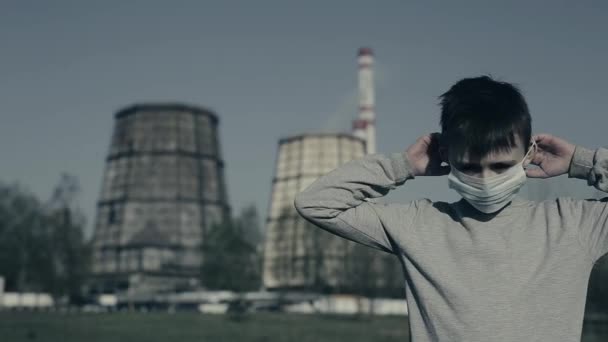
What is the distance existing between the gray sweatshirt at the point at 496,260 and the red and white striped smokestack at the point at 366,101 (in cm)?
8235

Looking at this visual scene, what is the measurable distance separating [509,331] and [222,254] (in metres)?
53.9

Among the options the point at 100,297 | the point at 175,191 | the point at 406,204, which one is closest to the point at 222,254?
the point at 100,297

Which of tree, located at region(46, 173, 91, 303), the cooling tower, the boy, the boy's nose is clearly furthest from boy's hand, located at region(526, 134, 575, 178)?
the cooling tower

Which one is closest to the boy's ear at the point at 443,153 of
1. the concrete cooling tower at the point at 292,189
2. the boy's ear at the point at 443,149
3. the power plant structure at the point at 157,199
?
the boy's ear at the point at 443,149

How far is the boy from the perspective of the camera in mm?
2336

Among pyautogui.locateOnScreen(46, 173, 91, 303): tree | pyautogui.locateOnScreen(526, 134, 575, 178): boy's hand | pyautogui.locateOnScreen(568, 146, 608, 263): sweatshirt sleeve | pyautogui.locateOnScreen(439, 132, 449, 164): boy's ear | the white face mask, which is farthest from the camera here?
pyautogui.locateOnScreen(46, 173, 91, 303): tree

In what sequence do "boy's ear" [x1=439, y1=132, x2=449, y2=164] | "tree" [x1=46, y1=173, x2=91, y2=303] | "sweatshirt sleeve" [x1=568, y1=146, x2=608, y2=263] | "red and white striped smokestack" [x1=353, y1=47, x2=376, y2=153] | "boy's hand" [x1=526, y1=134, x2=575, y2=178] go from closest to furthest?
1. "sweatshirt sleeve" [x1=568, y1=146, x2=608, y2=263]
2. "boy's ear" [x1=439, y1=132, x2=449, y2=164]
3. "boy's hand" [x1=526, y1=134, x2=575, y2=178]
4. "tree" [x1=46, y1=173, x2=91, y2=303]
5. "red and white striped smokestack" [x1=353, y1=47, x2=376, y2=153]

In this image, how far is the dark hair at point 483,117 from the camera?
236 cm

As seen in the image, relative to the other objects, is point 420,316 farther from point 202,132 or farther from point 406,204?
point 202,132

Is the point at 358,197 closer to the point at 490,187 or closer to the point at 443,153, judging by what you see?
the point at 443,153

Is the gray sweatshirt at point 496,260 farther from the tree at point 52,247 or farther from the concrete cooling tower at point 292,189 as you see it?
the concrete cooling tower at point 292,189

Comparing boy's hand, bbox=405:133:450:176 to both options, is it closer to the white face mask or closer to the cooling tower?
the white face mask

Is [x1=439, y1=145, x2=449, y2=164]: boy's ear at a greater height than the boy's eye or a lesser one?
greater

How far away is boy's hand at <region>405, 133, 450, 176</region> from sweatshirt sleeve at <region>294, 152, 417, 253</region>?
0.09 feet
